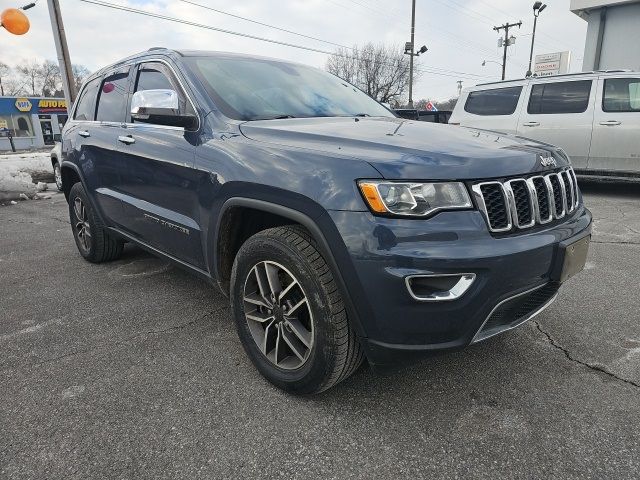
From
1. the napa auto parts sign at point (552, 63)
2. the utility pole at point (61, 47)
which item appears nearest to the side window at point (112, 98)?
the utility pole at point (61, 47)

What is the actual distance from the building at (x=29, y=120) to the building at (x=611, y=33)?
3208 cm

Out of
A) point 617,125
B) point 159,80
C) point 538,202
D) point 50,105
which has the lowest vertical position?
point 538,202

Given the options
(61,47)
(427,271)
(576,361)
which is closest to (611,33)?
(61,47)

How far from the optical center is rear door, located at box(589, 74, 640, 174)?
22.5ft

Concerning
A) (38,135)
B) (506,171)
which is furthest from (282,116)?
(38,135)

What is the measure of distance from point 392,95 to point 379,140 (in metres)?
48.2

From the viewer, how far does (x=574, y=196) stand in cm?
238

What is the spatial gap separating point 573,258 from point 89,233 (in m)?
4.02

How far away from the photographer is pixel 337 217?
1.81 meters

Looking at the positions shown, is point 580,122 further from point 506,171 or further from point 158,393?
point 158,393

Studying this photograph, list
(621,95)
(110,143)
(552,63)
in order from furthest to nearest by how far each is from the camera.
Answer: (552,63), (621,95), (110,143)

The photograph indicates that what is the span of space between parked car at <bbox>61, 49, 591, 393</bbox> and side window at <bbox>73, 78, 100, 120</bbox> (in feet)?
4.58

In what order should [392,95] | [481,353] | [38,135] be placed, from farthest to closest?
[392,95]
[38,135]
[481,353]

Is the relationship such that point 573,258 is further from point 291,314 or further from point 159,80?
point 159,80
